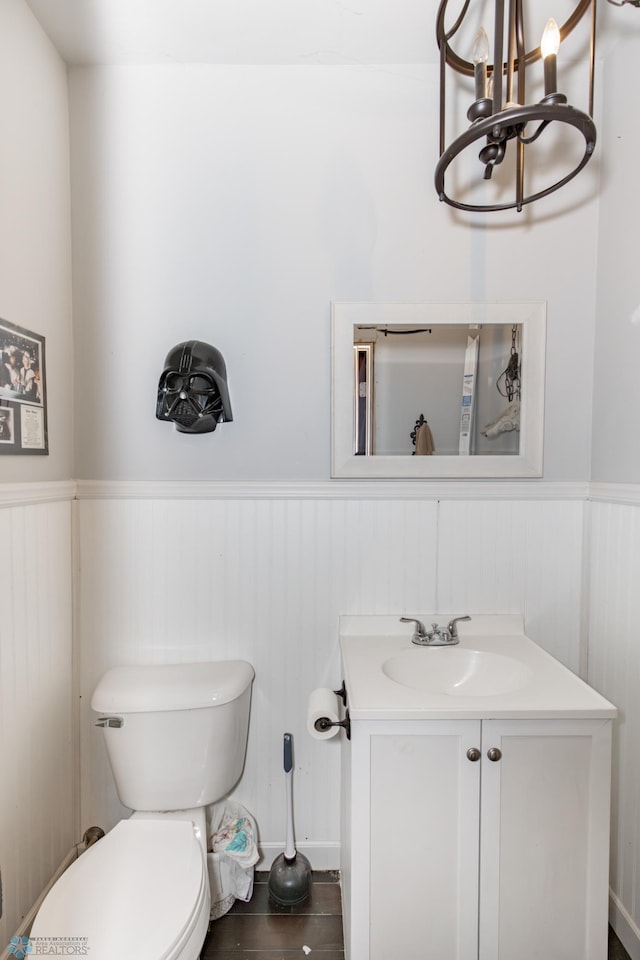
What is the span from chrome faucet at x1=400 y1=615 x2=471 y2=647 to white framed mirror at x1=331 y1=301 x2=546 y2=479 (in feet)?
1.44

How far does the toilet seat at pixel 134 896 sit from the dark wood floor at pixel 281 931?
398 mm

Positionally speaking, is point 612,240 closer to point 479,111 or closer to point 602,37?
point 602,37

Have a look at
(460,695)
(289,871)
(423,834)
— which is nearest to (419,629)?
(460,695)

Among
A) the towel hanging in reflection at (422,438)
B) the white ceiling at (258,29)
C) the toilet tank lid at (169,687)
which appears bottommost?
the toilet tank lid at (169,687)

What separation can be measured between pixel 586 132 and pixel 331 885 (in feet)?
6.91

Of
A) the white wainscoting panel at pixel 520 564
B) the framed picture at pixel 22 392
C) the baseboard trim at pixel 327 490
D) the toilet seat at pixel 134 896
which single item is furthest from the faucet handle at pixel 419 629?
the framed picture at pixel 22 392

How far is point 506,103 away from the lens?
109 cm

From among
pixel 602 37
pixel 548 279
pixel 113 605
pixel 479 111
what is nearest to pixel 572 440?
pixel 548 279

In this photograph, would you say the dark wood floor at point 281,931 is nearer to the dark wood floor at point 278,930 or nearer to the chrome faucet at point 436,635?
the dark wood floor at point 278,930

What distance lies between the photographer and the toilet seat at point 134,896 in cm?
92

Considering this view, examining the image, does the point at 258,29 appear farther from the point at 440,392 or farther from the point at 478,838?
the point at 478,838

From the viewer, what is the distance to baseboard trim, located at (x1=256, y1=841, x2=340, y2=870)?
1.54 m

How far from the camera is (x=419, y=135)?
148 centimetres
